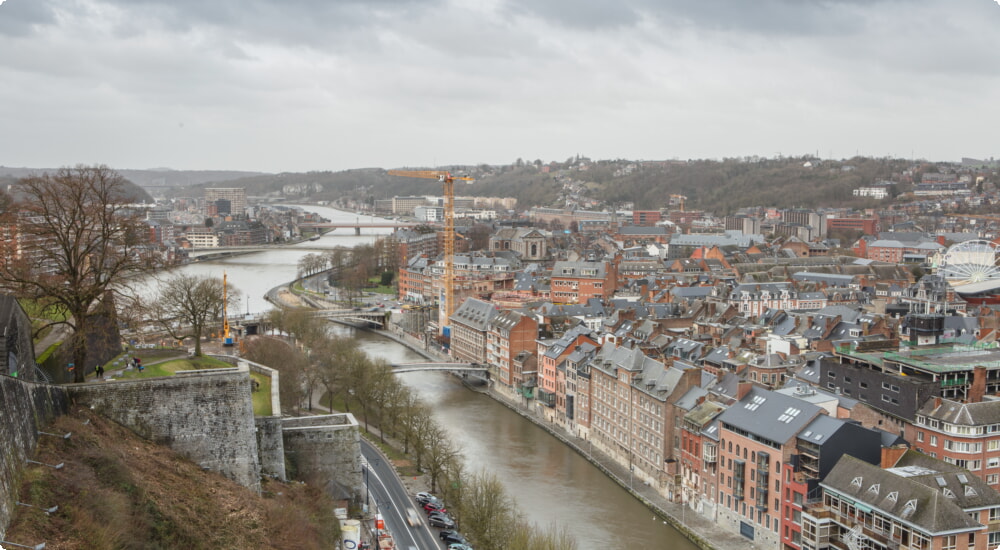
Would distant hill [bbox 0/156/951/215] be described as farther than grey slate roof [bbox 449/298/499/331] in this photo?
Yes

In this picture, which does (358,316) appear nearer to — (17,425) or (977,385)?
(977,385)

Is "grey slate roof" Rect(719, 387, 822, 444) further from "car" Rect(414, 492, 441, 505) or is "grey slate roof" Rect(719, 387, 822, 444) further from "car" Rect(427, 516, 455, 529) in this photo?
"car" Rect(414, 492, 441, 505)

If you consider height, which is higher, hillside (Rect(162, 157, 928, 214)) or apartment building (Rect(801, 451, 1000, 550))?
hillside (Rect(162, 157, 928, 214))

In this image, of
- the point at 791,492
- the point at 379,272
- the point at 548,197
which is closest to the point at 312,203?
the point at 548,197

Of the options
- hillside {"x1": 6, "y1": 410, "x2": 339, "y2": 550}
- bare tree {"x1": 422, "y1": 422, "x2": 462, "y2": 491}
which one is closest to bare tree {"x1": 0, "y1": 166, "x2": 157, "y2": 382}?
hillside {"x1": 6, "y1": 410, "x2": 339, "y2": 550}

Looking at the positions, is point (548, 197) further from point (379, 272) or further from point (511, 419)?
point (511, 419)

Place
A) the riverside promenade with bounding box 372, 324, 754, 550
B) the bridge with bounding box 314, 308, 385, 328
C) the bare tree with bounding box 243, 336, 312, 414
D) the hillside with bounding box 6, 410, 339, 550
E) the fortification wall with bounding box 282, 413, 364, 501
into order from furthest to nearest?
the bridge with bounding box 314, 308, 385, 328 → the bare tree with bounding box 243, 336, 312, 414 → the riverside promenade with bounding box 372, 324, 754, 550 → the fortification wall with bounding box 282, 413, 364, 501 → the hillside with bounding box 6, 410, 339, 550
